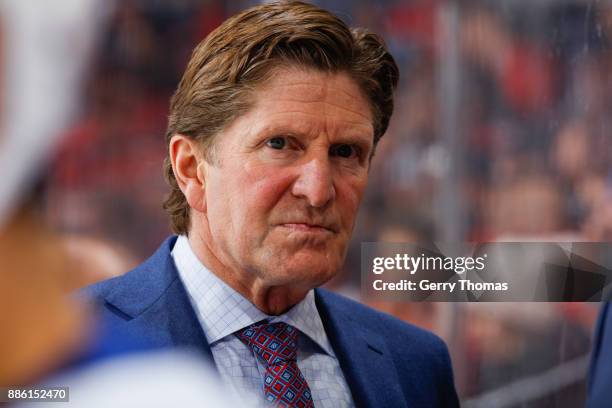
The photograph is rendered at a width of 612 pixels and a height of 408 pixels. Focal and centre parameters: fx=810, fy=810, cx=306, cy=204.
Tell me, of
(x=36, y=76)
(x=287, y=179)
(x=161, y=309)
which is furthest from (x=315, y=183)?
(x=36, y=76)

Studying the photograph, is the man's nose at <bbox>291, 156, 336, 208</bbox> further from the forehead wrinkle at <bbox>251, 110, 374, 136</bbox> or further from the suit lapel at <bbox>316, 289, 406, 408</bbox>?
the suit lapel at <bbox>316, 289, 406, 408</bbox>

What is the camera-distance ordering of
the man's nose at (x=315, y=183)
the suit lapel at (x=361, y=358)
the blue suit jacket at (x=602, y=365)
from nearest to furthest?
the man's nose at (x=315, y=183) < the suit lapel at (x=361, y=358) < the blue suit jacket at (x=602, y=365)

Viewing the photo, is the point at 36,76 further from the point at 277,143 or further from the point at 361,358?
the point at 361,358

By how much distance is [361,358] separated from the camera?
1.67 metres

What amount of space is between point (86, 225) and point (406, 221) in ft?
2.33

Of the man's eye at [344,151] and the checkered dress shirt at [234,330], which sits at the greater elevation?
the man's eye at [344,151]

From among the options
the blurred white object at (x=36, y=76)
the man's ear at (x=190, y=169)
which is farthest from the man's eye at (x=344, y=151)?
the blurred white object at (x=36, y=76)

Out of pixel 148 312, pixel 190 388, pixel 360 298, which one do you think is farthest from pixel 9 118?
pixel 360 298

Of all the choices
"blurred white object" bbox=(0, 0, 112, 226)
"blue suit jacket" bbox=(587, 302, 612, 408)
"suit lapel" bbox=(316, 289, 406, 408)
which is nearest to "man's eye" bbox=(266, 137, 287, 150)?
"suit lapel" bbox=(316, 289, 406, 408)

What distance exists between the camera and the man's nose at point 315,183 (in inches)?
58.2

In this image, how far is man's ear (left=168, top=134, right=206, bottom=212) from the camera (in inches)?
62.0

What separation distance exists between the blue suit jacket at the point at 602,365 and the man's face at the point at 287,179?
2.15 feet

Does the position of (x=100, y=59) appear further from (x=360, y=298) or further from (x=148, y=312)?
(x=360, y=298)

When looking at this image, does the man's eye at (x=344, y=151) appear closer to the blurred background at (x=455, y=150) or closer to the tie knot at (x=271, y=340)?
the blurred background at (x=455, y=150)
